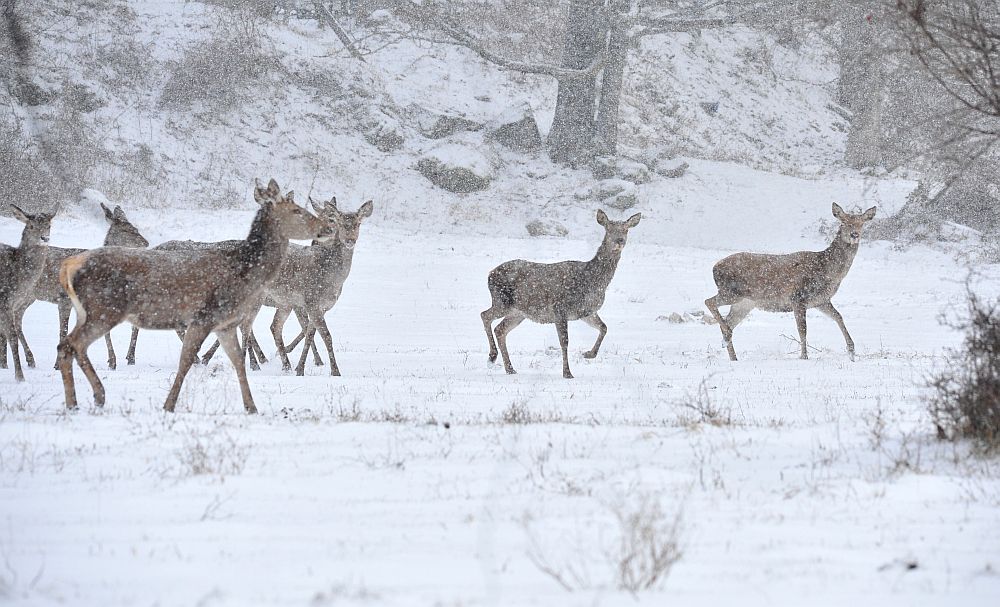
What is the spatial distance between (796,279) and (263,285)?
835 cm

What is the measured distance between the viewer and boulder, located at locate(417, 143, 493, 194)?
2869 cm

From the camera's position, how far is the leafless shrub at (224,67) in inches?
1161

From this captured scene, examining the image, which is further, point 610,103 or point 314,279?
point 610,103

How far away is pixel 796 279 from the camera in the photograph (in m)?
13.7

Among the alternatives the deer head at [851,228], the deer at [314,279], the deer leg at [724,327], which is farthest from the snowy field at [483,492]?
the deer head at [851,228]

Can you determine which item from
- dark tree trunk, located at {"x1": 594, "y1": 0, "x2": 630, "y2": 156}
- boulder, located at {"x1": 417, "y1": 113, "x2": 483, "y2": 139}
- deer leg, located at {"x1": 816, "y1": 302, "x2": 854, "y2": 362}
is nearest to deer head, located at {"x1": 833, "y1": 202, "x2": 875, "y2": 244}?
deer leg, located at {"x1": 816, "y1": 302, "x2": 854, "y2": 362}

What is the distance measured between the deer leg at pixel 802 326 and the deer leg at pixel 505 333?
155 inches

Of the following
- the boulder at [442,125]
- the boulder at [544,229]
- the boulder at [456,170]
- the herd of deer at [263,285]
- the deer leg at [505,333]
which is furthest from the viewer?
the boulder at [442,125]

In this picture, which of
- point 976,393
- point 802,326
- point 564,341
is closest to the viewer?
point 976,393

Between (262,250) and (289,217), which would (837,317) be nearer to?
(289,217)

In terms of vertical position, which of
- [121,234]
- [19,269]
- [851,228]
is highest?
[851,228]

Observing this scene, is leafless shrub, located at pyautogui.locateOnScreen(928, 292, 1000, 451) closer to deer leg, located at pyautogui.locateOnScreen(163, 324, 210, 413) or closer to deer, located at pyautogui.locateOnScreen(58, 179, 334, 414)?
deer, located at pyautogui.locateOnScreen(58, 179, 334, 414)

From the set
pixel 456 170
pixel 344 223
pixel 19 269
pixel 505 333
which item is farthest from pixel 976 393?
pixel 456 170

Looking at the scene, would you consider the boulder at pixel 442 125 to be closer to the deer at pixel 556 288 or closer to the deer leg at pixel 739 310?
the deer leg at pixel 739 310
